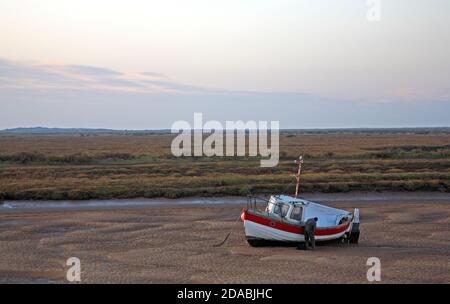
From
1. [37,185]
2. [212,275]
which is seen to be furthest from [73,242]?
[37,185]

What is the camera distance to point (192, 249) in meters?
20.2

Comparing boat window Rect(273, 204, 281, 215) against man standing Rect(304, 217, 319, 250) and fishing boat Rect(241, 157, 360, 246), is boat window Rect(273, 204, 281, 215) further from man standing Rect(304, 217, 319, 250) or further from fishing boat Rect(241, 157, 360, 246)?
man standing Rect(304, 217, 319, 250)

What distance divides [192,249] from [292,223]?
3.85 meters

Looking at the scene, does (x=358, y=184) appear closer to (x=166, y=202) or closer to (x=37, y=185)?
(x=166, y=202)

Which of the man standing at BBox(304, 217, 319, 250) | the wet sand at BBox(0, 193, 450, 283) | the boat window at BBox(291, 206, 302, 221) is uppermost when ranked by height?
the boat window at BBox(291, 206, 302, 221)

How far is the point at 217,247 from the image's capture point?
67.6 feet

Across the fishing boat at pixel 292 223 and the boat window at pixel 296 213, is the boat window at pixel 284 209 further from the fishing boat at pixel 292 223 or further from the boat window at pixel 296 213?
the boat window at pixel 296 213

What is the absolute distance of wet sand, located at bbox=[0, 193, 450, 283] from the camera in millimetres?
16422

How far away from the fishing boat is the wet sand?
49 centimetres

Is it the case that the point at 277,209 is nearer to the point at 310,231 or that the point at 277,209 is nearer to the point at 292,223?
the point at 292,223

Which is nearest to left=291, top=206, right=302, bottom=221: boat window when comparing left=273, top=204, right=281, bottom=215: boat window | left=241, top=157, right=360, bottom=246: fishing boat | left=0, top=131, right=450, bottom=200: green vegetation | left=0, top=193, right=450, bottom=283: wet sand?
left=241, top=157, right=360, bottom=246: fishing boat
